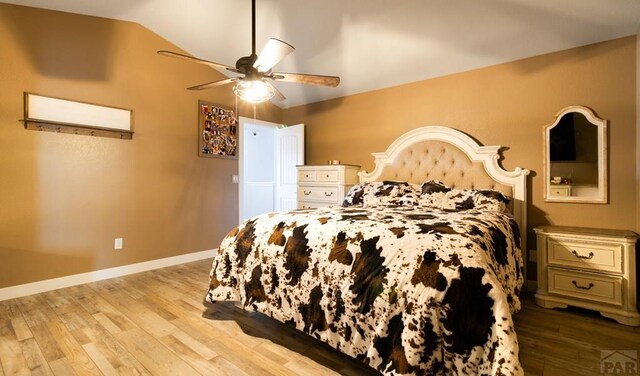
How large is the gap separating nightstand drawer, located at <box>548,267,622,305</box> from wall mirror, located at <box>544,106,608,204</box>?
0.70 meters

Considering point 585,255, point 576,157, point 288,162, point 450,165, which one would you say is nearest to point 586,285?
point 585,255

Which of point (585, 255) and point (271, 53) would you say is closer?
point (271, 53)

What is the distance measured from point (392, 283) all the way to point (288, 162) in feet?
11.4

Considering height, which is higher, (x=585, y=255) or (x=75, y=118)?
(x=75, y=118)

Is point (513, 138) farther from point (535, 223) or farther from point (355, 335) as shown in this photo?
point (355, 335)

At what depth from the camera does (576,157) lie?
8.85 feet

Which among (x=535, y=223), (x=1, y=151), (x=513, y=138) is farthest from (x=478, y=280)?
(x=1, y=151)

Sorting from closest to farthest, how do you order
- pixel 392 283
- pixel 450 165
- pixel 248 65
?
pixel 392 283, pixel 248 65, pixel 450 165

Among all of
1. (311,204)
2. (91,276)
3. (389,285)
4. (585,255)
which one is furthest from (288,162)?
(585,255)

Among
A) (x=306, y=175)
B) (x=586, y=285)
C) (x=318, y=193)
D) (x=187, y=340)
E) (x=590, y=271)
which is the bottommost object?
(x=187, y=340)

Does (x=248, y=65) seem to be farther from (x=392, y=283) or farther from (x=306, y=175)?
(x=306, y=175)

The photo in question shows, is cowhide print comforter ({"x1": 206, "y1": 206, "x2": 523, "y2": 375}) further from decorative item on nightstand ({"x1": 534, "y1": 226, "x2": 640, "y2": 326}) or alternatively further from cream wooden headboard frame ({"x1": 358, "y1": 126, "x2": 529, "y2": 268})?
cream wooden headboard frame ({"x1": 358, "y1": 126, "x2": 529, "y2": 268})

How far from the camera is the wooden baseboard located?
8.83 ft

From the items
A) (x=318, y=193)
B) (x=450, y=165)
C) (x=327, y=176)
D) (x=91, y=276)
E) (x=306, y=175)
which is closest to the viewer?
(x=91, y=276)
